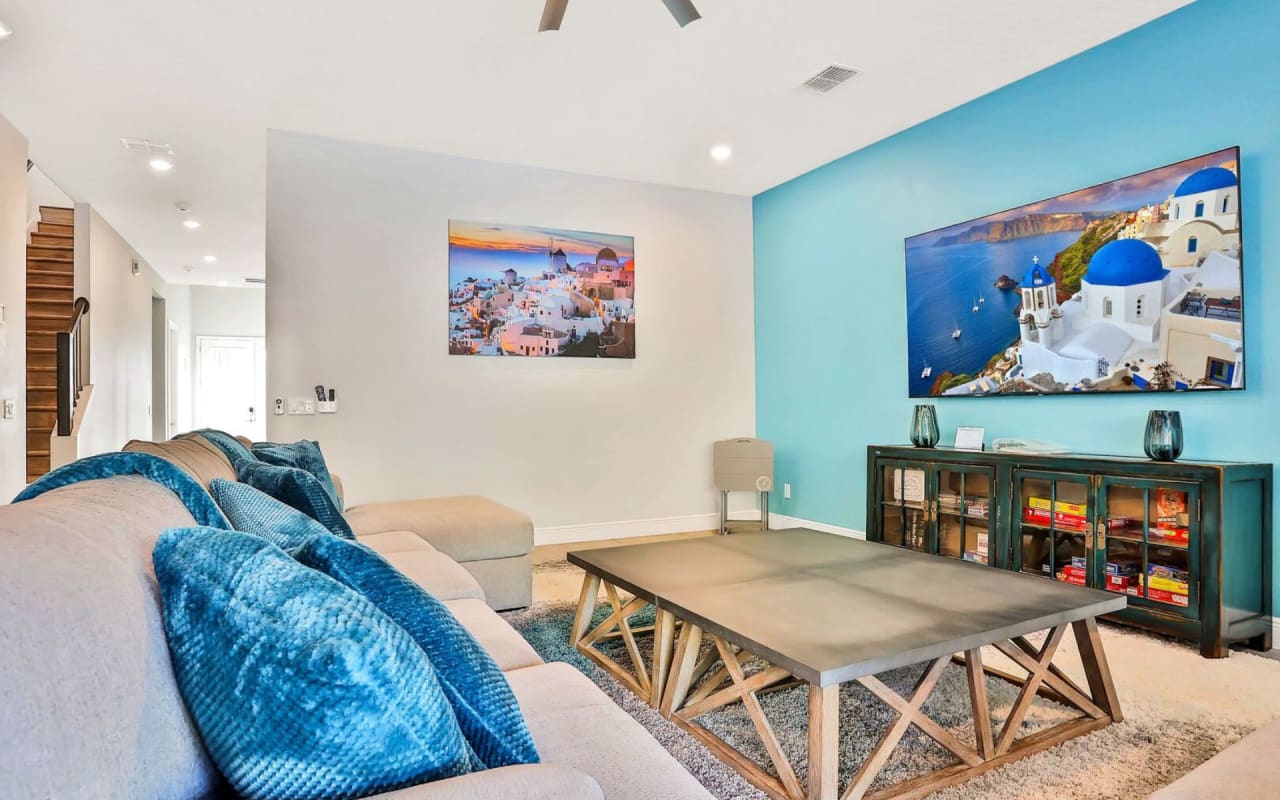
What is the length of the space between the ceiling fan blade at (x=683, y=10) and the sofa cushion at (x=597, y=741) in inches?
88.0

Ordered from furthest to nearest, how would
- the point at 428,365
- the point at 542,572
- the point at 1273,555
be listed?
the point at 428,365 → the point at 542,572 → the point at 1273,555

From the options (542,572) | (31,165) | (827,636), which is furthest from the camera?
(31,165)

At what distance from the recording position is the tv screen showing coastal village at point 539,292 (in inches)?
189

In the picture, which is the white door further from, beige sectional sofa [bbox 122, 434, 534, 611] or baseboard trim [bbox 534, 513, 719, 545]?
beige sectional sofa [bbox 122, 434, 534, 611]

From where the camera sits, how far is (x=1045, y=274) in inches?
143

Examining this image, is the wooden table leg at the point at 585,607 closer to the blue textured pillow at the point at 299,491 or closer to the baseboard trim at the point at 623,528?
the blue textured pillow at the point at 299,491

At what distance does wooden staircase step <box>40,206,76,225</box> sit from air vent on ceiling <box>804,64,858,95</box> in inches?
267

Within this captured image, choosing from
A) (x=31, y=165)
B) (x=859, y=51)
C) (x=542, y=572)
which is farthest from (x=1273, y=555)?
(x=31, y=165)

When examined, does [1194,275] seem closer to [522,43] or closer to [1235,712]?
[1235,712]

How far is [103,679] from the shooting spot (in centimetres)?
61

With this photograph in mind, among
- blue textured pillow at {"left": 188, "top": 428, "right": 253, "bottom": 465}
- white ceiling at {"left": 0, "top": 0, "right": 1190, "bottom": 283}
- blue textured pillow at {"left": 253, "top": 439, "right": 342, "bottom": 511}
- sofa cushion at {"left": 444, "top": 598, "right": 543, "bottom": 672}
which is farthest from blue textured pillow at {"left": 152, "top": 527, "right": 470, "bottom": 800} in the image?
white ceiling at {"left": 0, "top": 0, "right": 1190, "bottom": 283}

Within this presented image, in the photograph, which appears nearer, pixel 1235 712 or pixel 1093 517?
pixel 1235 712

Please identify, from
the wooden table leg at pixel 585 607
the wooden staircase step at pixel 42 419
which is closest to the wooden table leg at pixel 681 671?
the wooden table leg at pixel 585 607

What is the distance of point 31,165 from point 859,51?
5.62 m
